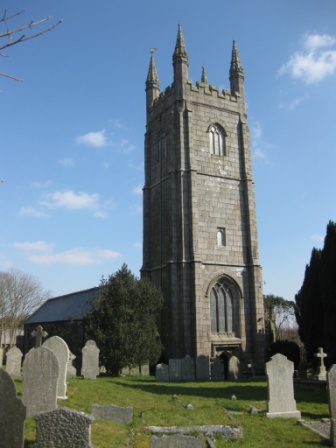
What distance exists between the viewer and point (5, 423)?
670cm

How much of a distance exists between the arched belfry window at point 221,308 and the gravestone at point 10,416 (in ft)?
63.4

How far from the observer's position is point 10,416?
22.0ft

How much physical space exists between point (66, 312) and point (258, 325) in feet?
44.6

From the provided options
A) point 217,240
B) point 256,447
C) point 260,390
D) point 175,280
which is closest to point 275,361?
point 256,447

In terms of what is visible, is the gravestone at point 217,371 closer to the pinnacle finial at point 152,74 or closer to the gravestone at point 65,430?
the gravestone at point 65,430

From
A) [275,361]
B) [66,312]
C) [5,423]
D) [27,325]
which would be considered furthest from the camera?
[27,325]

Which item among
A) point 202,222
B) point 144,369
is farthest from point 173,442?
point 202,222

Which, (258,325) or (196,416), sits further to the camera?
(258,325)

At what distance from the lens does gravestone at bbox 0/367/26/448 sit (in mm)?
6641

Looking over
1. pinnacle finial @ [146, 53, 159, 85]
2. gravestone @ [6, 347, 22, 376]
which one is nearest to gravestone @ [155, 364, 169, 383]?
gravestone @ [6, 347, 22, 376]

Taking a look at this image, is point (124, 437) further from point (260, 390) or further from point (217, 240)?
point (217, 240)

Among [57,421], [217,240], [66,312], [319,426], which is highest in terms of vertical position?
[217,240]

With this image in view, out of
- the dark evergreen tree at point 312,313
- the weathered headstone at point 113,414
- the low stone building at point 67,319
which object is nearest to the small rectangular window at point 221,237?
the dark evergreen tree at point 312,313

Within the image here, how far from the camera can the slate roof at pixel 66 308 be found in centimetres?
3058
